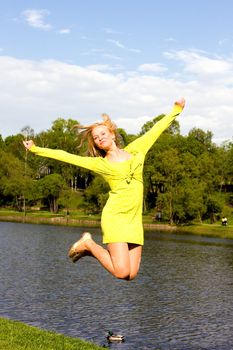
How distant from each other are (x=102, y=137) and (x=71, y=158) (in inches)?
26.5

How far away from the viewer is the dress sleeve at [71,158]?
8602mm

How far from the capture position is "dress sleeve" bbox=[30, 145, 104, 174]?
860cm

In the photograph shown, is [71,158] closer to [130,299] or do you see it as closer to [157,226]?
[130,299]

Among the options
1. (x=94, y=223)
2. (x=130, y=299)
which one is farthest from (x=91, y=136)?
(x=94, y=223)

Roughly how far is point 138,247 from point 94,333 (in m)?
12.2

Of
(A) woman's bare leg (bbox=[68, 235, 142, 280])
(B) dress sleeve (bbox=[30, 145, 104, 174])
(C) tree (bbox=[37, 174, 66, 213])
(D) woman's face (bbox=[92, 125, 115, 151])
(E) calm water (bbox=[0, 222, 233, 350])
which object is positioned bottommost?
(E) calm water (bbox=[0, 222, 233, 350])

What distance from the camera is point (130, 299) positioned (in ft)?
88.3

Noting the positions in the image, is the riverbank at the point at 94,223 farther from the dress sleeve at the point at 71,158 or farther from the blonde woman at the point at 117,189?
the dress sleeve at the point at 71,158

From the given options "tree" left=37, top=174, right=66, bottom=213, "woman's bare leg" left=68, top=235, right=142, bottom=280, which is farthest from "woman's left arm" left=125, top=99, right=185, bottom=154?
"tree" left=37, top=174, right=66, bottom=213

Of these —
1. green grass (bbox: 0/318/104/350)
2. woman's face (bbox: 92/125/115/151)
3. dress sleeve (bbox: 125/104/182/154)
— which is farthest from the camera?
green grass (bbox: 0/318/104/350)

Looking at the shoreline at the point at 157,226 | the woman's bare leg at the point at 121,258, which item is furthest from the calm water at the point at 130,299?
the shoreline at the point at 157,226

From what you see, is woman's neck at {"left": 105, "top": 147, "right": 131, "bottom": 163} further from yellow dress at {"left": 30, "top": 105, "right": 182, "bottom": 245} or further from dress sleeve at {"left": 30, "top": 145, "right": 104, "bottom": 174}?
dress sleeve at {"left": 30, "top": 145, "right": 104, "bottom": 174}

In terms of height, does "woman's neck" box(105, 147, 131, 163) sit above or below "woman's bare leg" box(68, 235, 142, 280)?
above

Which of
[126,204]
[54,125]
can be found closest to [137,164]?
[126,204]
